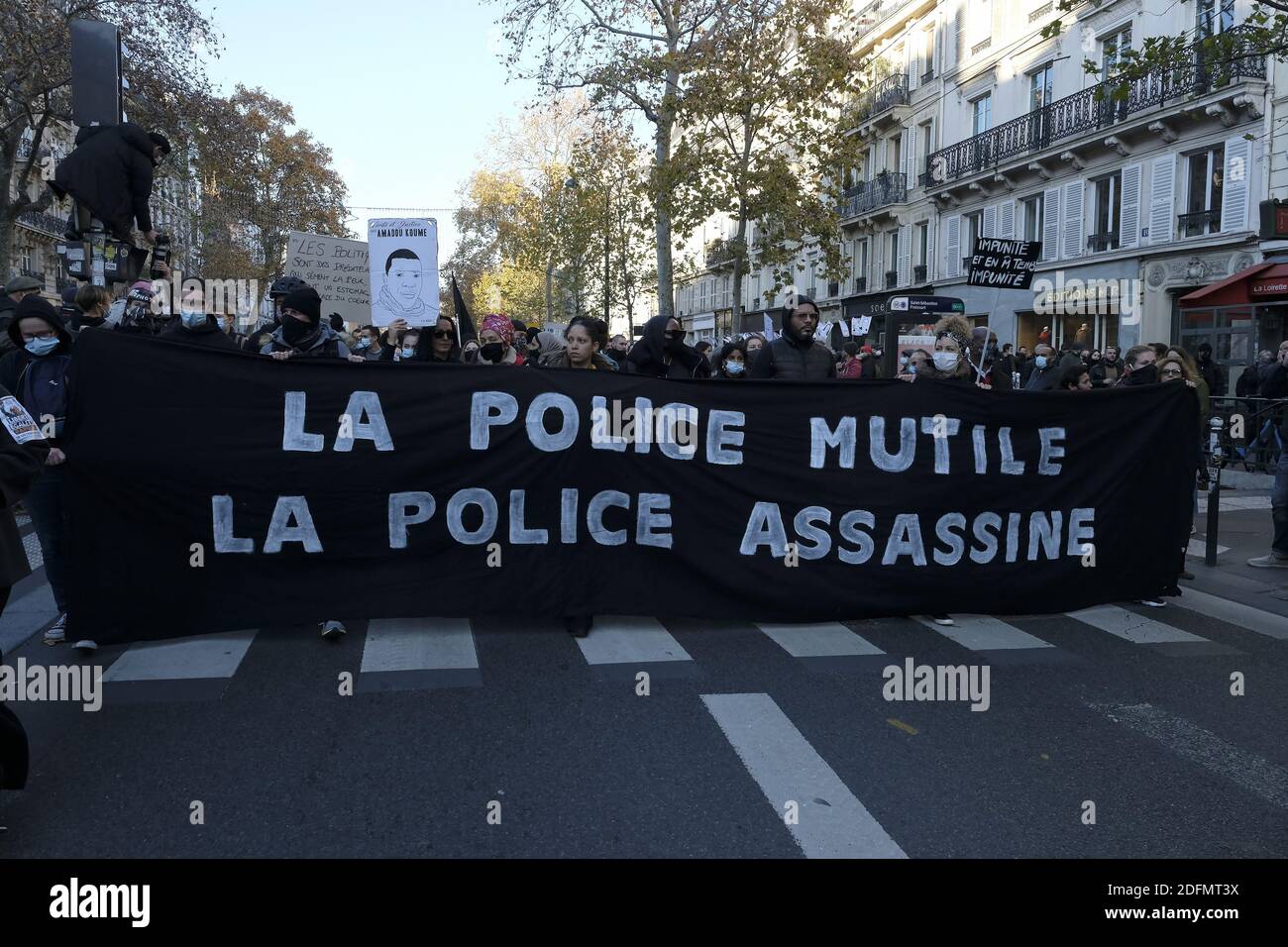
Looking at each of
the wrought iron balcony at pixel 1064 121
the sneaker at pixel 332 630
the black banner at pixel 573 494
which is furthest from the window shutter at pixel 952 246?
the sneaker at pixel 332 630

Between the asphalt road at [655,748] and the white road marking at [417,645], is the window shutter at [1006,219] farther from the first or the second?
the white road marking at [417,645]

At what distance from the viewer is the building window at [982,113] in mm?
35156

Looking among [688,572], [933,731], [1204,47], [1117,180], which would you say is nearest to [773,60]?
[1117,180]

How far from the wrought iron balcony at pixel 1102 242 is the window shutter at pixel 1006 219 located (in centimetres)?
418

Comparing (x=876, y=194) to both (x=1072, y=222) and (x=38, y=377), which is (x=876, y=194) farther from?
(x=38, y=377)

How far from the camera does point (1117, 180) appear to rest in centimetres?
→ 2875

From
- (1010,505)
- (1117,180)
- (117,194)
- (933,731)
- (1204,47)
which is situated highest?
(1117,180)

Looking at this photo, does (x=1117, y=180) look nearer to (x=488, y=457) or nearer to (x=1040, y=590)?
(x=1040, y=590)

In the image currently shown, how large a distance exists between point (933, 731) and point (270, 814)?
2754mm

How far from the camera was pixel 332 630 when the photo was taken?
6.32 meters

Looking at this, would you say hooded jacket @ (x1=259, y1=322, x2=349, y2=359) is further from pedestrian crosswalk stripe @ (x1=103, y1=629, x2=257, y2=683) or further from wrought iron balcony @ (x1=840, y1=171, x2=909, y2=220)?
wrought iron balcony @ (x1=840, y1=171, x2=909, y2=220)

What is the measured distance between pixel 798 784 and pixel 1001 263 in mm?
10258

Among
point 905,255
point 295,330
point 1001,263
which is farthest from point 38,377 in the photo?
→ point 905,255

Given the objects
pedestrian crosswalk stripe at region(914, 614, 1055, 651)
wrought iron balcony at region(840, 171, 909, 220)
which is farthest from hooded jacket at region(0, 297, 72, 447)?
wrought iron balcony at region(840, 171, 909, 220)
